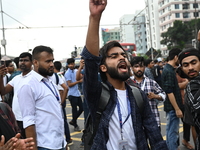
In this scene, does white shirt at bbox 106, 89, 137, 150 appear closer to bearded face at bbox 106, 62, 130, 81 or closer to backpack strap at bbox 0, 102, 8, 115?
bearded face at bbox 106, 62, 130, 81

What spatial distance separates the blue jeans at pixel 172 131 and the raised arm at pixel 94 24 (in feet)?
11.0

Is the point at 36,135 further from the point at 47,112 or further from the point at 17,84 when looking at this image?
the point at 17,84

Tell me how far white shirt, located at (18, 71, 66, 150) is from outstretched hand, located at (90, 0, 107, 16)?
1521 millimetres

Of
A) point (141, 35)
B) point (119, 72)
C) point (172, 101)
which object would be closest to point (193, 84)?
point (119, 72)

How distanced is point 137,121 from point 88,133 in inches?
16.7

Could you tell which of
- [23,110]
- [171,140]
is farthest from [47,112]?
[171,140]

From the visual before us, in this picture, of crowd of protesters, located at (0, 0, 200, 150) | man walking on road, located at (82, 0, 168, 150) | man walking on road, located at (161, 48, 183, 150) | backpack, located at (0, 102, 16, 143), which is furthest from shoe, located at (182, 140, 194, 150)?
backpack, located at (0, 102, 16, 143)

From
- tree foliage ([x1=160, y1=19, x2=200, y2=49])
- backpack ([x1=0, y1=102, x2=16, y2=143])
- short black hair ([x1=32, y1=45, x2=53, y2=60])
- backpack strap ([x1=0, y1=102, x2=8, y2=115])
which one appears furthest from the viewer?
tree foliage ([x1=160, y1=19, x2=200, y2=49])

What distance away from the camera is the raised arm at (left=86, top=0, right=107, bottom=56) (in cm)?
191

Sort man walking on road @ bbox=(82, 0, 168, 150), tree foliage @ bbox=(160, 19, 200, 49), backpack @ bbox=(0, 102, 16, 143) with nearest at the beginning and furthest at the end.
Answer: backpack @ bbox=(0, 102, 16, 143)
man walking on road @ bbox=(82, 0, 168, 150)
tree foliage @ bbox=(160, 19, 200, 49)

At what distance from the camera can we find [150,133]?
2322 millimetres

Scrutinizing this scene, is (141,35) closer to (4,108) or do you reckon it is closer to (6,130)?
(4,108)

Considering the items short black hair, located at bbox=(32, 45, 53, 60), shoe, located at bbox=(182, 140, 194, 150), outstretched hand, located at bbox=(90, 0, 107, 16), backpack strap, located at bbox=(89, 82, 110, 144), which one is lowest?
shoe, located at bbox=(182, 140, 194, 150)

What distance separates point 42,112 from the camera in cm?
314
